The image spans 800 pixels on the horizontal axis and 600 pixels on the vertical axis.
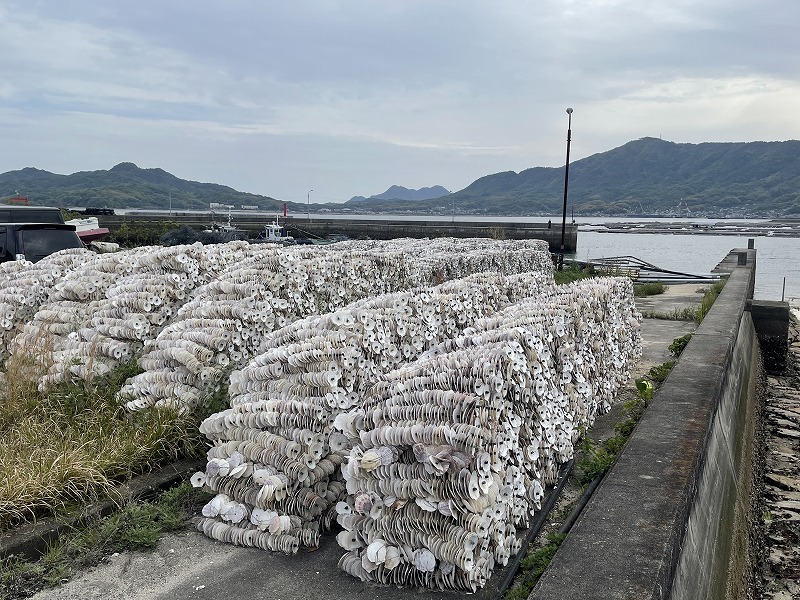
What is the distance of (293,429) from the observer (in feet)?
14.3

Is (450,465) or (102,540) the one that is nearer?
(450,465)

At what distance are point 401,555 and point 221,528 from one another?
122 cm

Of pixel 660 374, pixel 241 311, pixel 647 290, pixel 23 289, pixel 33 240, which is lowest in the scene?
pixel 647 290

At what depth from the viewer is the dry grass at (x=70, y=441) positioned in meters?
4.32

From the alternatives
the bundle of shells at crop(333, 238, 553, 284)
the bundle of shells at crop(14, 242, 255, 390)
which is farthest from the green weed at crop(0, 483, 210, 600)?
the bundle of shells at crop(333, 238, 553, 284)

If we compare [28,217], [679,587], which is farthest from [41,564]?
[28,217]

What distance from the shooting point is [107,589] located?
3621mm

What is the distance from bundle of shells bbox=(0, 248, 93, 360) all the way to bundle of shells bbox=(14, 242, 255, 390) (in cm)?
43

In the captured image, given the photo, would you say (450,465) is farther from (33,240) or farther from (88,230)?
(88,230)

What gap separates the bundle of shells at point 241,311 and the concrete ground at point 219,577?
1.67m

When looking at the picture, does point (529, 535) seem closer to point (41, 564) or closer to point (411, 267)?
point (41, 564)

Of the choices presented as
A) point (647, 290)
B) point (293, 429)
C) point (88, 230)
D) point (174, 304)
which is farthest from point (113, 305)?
point (88, 230)

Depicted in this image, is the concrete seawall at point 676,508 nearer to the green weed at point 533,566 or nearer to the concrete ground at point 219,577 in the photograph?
the green weed at point 533,566

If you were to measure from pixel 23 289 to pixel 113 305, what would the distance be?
91.3 inches
